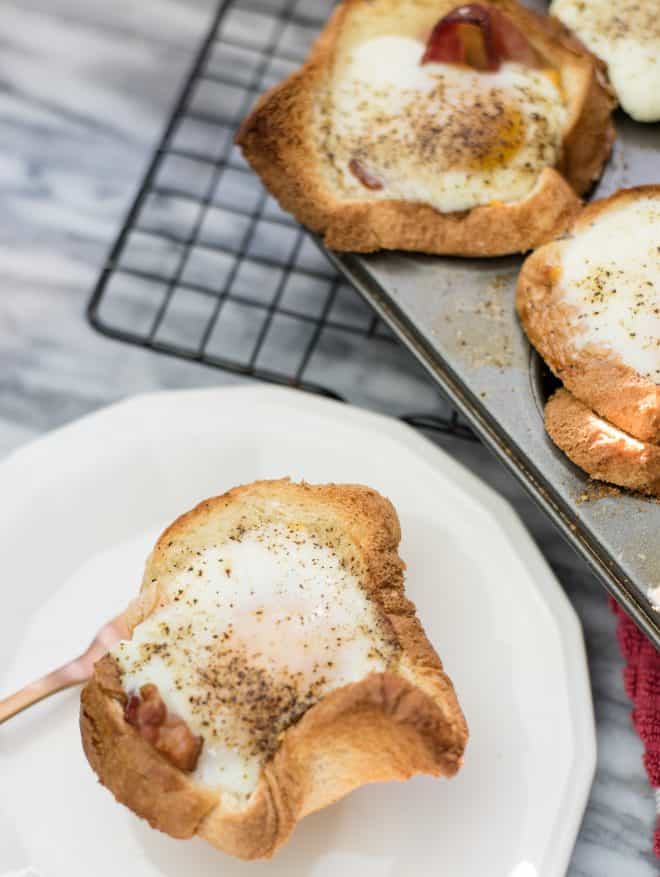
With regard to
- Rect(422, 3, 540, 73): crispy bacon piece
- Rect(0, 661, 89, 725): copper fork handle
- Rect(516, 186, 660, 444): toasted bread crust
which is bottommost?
Rect(0, 661, 89, 725): copper fork handle

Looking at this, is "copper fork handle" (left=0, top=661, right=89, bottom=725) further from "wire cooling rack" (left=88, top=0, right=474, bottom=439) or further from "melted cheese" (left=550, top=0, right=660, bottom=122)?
"melted cheese" (left=550, top=0, right=660, bottom=122)

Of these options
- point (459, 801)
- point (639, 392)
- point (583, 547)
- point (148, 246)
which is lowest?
point (459, 801)

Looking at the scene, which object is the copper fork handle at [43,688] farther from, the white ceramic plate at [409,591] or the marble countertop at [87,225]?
the marble countertop at [87,225]

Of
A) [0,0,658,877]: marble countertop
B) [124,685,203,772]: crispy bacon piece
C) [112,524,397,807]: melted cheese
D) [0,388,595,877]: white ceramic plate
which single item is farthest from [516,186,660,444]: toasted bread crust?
[124,685,203,772]: crispy bacon piece

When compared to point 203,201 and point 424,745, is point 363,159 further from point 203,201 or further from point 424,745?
point 424,745

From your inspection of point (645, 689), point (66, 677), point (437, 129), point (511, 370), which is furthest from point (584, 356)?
point (66, 677)

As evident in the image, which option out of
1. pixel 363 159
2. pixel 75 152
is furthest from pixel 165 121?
pixel 363 159

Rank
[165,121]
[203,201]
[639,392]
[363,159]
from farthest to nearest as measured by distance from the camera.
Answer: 1. [165,121]
2. [203,201]
3. [363,159]
4. [639,392]
